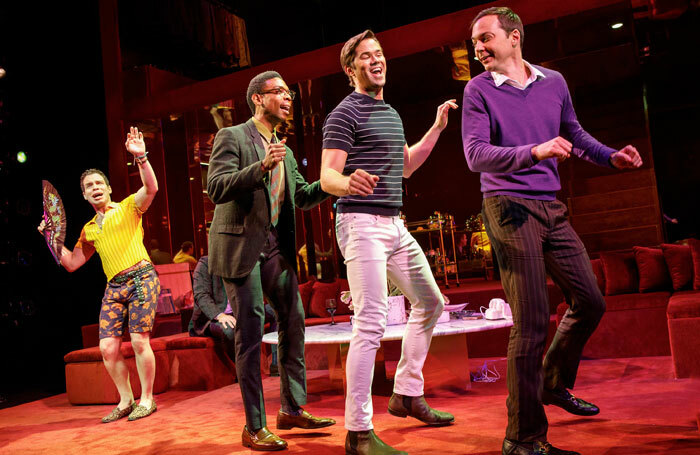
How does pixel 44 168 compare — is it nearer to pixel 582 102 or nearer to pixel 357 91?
pixel 357 91

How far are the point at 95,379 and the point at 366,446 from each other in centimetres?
350

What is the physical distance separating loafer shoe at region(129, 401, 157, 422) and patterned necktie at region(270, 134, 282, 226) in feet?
6.62

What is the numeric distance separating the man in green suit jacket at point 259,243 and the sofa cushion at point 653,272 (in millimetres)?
2778

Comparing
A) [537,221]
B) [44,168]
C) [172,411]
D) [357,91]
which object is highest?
[44,168]

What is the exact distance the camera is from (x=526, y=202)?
210 cm

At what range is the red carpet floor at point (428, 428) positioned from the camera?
92.7 inches

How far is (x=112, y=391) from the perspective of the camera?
4930mm

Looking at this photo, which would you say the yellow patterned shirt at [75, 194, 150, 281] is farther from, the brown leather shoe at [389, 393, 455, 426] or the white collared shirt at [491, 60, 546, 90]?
the white collared shirt at [491, 60, 546, 90]

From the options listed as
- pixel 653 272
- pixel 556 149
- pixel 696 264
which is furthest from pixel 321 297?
pixel 556 149

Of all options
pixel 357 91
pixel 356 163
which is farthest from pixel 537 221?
pixel 357 91

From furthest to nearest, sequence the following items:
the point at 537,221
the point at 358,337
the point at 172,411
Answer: the point at 172,411
the point at 358,337
the point at 537,221

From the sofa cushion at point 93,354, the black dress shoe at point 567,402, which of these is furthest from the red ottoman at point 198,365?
the black dress shoe at point 567,402

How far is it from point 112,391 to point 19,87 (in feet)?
12.5

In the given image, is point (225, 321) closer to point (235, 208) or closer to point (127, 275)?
point (127, 275)
